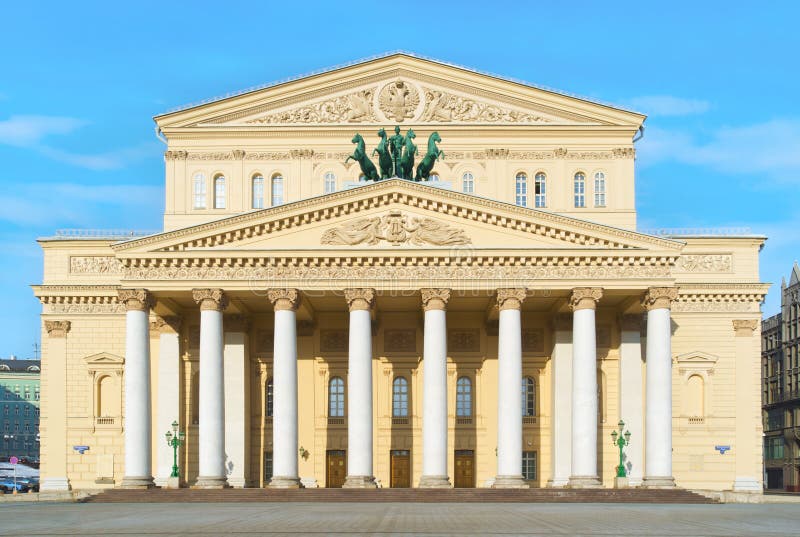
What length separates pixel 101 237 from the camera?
66062 millimetres

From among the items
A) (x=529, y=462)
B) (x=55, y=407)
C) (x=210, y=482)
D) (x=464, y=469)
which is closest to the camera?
(x=210, y=482)

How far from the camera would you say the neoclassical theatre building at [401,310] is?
5688cm

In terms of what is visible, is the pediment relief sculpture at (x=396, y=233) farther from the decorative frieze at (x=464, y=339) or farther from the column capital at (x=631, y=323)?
the column capital at (x=631, y=323)

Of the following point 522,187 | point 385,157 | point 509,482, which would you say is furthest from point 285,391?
point 522,187

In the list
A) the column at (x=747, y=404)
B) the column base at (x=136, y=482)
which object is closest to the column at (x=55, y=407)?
the column base at (x=136, y=482)

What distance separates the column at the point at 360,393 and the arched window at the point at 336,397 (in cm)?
854

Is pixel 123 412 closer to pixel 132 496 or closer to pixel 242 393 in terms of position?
pixel 242 393

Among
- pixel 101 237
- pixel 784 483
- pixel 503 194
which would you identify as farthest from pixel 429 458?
pixel 784 483

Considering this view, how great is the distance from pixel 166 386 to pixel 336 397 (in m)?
8.77

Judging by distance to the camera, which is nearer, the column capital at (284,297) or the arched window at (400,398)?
the column capital at (284,297)

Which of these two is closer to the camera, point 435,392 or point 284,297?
point 435,392

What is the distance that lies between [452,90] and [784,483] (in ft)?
189

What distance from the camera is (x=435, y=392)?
5644cm

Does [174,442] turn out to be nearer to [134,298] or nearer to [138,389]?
[138,389]
